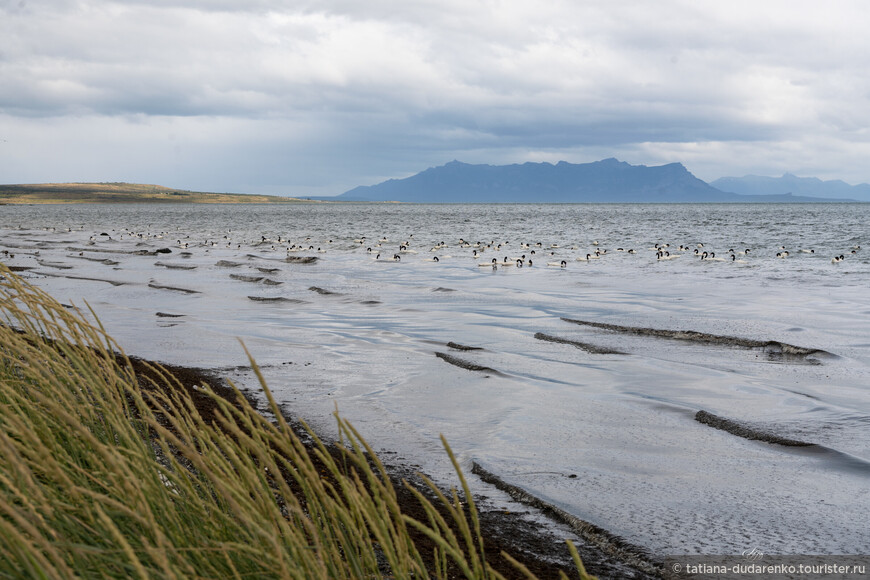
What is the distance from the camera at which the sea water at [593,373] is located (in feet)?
21.3

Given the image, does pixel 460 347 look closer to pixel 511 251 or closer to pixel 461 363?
pixel 461 363

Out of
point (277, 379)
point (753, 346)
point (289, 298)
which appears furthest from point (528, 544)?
point (289, 298)

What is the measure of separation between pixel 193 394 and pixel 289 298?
1197 cm

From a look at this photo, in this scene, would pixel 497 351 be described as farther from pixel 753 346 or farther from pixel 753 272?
pixel 753 272

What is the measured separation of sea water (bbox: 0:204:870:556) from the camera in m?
6.50

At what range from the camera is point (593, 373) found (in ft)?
38.2

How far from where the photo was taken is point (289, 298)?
21.4 m

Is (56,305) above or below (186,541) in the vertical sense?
above

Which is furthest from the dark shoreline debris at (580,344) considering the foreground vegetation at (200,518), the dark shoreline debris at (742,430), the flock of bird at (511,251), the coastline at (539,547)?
the flock of bird at (511,251)

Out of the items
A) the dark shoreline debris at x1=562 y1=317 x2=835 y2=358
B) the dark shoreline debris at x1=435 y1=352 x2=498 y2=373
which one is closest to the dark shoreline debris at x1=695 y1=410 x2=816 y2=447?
the dark shoreline debris at x1=435 y1=352 x2=498 y2=373

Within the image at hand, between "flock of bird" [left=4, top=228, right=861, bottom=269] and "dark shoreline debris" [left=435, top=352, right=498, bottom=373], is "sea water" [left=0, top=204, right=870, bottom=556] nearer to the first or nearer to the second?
"dark shoreline debris" [left=435, top=352, right=498, bottom=373]

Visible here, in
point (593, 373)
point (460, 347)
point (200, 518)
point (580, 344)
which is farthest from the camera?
point (580, 344)

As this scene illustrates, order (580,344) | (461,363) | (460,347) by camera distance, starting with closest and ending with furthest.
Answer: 1. (461,363)
2. (460,347)
3. (580,344)

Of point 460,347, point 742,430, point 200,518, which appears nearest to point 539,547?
point 200,518
